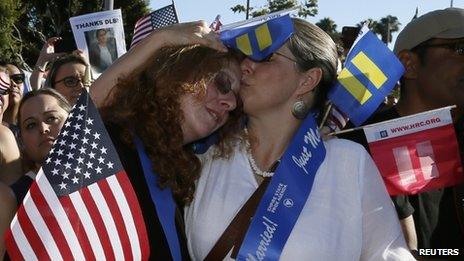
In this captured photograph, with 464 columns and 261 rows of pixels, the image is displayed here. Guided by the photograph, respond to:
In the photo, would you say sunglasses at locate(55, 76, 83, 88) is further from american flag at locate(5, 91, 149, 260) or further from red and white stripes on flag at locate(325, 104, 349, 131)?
american flag at locate(5, 91, 149, 260)

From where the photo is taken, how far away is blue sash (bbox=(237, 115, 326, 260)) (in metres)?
2.60

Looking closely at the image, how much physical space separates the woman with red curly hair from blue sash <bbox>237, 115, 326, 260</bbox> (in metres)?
0.28

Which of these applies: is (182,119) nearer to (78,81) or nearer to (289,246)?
(289,246)

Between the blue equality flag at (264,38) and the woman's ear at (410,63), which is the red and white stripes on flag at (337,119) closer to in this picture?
the woman's ear at (410,63)

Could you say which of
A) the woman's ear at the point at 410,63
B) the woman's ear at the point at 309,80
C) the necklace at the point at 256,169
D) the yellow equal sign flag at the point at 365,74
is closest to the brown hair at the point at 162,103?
the necklace at the point at 256,169

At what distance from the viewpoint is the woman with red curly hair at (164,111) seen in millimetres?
2494

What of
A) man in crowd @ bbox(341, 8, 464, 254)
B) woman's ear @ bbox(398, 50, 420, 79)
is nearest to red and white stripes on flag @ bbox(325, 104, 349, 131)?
man in crowd @ bbox(341, 8, 464, 254)

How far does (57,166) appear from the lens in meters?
2.28

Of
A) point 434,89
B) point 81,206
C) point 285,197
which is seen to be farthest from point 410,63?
point 81,206

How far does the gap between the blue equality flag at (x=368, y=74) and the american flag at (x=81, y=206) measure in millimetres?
1229

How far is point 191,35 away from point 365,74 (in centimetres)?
104

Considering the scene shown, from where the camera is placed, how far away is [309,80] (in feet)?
9.45

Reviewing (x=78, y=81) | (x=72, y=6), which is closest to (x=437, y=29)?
(x=78, y=81)

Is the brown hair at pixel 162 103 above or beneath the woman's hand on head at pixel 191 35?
beneath
